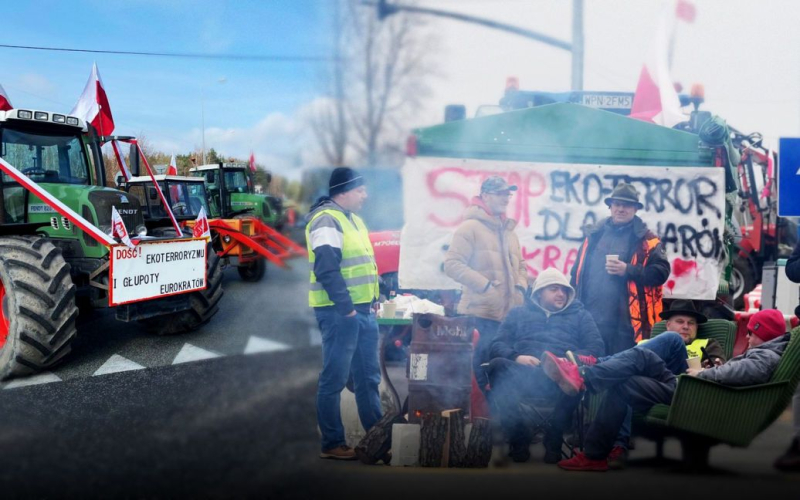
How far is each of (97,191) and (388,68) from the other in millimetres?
4357

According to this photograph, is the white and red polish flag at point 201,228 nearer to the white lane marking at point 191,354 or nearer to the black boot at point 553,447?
the white lane marking at point 191,354

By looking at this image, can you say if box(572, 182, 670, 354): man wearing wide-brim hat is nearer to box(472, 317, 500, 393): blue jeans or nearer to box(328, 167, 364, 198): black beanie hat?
box(472, 317, 500, 393): blue jeans

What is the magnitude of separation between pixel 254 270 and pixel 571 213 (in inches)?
75.6

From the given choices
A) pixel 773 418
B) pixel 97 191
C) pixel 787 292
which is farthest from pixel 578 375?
pixel 97 191

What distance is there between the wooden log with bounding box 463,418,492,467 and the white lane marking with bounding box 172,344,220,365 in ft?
9.13

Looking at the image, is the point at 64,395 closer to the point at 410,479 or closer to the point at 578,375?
the point at 410,479

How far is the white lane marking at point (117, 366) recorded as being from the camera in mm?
5427

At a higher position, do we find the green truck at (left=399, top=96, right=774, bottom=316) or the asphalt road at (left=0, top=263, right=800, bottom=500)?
the green truck at (left=399, top=96, right=774, bottom=316)

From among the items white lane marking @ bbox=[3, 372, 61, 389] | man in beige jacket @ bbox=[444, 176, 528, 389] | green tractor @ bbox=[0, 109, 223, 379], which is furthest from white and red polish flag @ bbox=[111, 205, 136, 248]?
man in beige jacket @ bbox=[444, 176, 528, 389]

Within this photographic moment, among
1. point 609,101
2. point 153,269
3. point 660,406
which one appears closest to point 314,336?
point 660,406

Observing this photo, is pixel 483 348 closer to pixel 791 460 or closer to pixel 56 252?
pixel 791 460

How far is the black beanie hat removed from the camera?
243 centimetres

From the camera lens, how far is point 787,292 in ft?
17.2

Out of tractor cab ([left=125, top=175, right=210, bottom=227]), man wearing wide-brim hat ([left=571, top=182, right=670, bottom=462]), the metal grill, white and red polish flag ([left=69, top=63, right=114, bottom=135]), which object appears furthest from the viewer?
tractor cab ([left=125, top=175, right=210, bottom=227])
